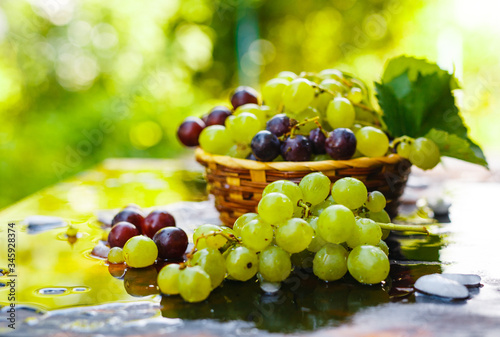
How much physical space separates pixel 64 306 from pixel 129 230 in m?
0.26

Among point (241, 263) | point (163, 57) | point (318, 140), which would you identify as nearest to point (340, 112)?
point (318, 140)

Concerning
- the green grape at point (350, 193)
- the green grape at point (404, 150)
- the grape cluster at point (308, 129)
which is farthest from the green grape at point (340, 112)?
the green grape at point (350, 193)

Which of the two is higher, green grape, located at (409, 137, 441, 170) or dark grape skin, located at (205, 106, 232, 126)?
dark grape skin, located at (205, 106, 232, 126)

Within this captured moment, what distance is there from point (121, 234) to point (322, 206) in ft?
1.23

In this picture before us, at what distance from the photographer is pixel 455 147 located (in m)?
1.04

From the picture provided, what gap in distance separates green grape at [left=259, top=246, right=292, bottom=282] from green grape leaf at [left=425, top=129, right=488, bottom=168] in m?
0.47

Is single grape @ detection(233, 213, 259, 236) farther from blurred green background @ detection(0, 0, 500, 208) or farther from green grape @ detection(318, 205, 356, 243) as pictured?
blurred green background @ detection(0, 0, 500, 208)

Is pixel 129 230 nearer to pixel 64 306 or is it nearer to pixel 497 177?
pixel 64 306

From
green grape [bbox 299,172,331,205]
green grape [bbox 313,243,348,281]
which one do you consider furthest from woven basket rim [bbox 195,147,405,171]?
green grape [bbox 313,243,348,281]

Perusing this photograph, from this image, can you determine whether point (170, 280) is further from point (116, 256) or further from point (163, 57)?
point (163, 57)

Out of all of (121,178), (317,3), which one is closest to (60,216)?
(121,178)

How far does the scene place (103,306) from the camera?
70 cm

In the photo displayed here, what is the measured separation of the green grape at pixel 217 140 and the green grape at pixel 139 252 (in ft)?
1.04

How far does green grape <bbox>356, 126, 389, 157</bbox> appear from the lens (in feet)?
3.27
